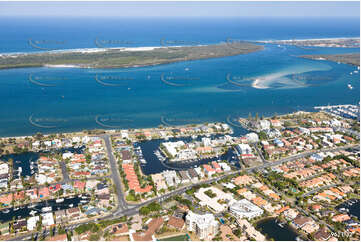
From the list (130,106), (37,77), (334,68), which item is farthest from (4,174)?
(334,68)

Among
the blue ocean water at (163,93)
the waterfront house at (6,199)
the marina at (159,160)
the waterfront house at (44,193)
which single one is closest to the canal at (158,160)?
the marina at (159,160)

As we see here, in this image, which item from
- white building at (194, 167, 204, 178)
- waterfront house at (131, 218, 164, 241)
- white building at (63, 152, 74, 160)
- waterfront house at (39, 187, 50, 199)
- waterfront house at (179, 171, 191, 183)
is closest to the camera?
waterfront house at (131, 218, 164, 241)

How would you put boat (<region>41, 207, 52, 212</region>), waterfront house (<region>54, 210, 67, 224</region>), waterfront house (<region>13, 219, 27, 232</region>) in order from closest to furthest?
waterfront house (<region>13, 219, 27, 232</region>), waterfront house (<region>54, 210, 67, 224</region>), boat (<region>41, 207, 52, 212</region>)

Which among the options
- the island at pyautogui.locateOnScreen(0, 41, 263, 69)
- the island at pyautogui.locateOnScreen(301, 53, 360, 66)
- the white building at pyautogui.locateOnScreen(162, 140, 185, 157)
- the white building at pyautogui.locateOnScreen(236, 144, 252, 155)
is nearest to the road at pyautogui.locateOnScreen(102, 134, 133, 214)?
the white building at pyautogui.locateOnScreen(162, 140, 185, 157)

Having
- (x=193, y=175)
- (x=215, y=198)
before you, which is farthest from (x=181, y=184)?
(x=215, y=198)

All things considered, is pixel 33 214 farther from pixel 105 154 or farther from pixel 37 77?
pixel 37 77

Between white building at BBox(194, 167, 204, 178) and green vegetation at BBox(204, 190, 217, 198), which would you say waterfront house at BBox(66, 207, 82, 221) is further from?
white building at BBox(194, 167, 204, 178)
